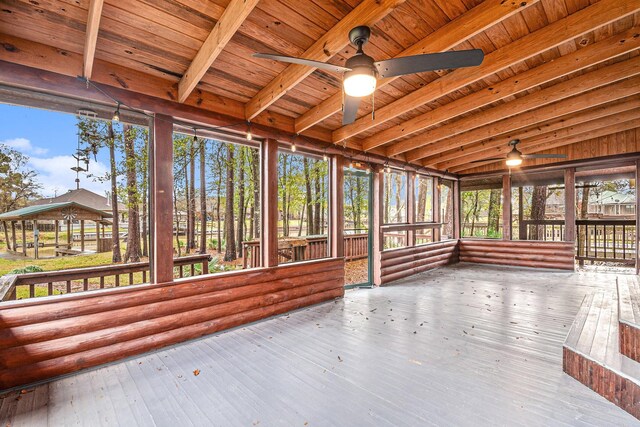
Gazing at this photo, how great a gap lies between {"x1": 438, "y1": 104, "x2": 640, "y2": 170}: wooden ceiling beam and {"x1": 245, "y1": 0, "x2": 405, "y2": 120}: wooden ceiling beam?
15.8ft

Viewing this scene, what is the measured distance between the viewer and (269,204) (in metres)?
4.23

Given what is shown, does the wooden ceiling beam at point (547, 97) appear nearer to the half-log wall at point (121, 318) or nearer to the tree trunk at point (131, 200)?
the half-log wall at point (121, 318)

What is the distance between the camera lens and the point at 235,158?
7.90m

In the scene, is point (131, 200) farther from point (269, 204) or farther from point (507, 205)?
point (507, 205)

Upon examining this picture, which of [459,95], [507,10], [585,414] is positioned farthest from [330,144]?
[585,414]

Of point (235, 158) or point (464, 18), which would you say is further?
point (235, 158)

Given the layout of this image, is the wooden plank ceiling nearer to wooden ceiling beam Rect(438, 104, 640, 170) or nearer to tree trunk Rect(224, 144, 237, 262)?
wooden ceiling beam Rect(438, 104, 640, 170)

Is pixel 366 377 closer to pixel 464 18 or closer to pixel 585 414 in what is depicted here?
pixel 585 414

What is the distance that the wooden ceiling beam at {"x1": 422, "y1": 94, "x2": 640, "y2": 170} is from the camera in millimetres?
4536

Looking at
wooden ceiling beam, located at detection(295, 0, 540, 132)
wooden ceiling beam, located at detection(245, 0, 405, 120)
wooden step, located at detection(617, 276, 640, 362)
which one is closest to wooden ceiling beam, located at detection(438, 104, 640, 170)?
wooden step, located at detection(617, 276, 640, 362)

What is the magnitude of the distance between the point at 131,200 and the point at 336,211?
425cm

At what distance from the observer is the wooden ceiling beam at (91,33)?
192 centimetres

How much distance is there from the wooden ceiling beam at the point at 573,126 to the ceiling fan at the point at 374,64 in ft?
14.6

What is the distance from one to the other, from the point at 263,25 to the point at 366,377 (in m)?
3.22
